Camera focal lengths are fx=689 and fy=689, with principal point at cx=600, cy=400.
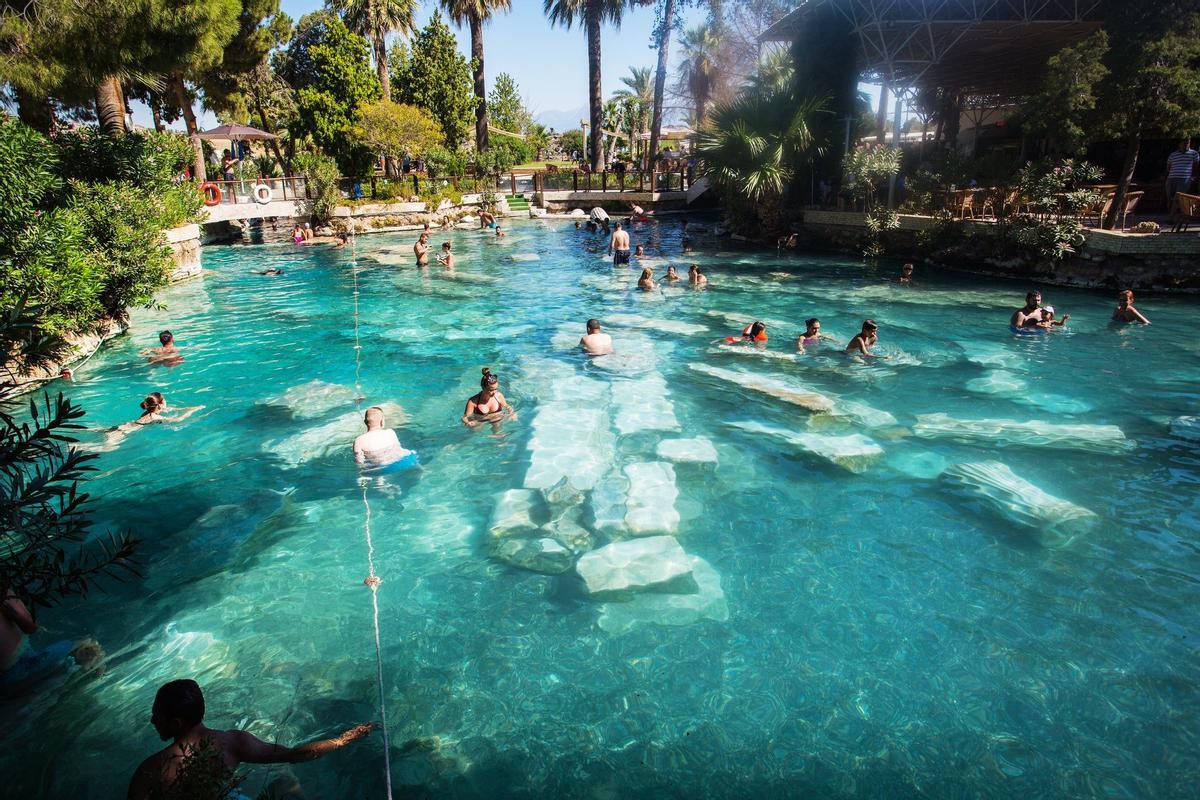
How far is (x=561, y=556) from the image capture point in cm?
725

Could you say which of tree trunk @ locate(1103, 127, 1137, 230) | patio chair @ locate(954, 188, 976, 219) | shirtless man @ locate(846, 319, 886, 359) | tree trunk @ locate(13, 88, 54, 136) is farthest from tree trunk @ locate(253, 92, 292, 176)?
tree trunk @ locate(1103, 127, 1137, 230)

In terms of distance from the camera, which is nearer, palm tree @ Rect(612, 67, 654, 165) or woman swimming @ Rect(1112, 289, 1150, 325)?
woman swimming @ Rect(1112, 289, 1150, 325)

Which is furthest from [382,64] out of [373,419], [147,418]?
[373,419]

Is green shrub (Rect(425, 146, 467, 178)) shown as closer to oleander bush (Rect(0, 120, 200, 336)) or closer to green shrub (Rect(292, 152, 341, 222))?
green shrub (Rect(292, 152, 341, 222))

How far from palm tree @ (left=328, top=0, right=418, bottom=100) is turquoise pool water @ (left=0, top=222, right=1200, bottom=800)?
102ft

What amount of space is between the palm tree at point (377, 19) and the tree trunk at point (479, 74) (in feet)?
12.5

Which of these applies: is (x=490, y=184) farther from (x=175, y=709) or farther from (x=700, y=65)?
(x=175, y=709)

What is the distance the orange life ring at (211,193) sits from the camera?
86.4 feet

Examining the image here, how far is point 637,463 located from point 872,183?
18.6 metres

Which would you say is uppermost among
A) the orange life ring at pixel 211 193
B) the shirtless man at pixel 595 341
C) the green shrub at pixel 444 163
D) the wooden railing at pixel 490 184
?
the green shrub at pixel 444 163

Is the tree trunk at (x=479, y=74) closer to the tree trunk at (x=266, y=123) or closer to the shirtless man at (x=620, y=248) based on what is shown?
the tree trunk at (x=266, y=123)

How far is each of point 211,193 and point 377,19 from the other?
18511mm

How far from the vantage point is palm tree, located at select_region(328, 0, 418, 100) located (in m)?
38.5

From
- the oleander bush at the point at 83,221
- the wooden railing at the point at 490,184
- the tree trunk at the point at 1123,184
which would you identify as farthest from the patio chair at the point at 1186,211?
the wooden railing at the point at 490,184
